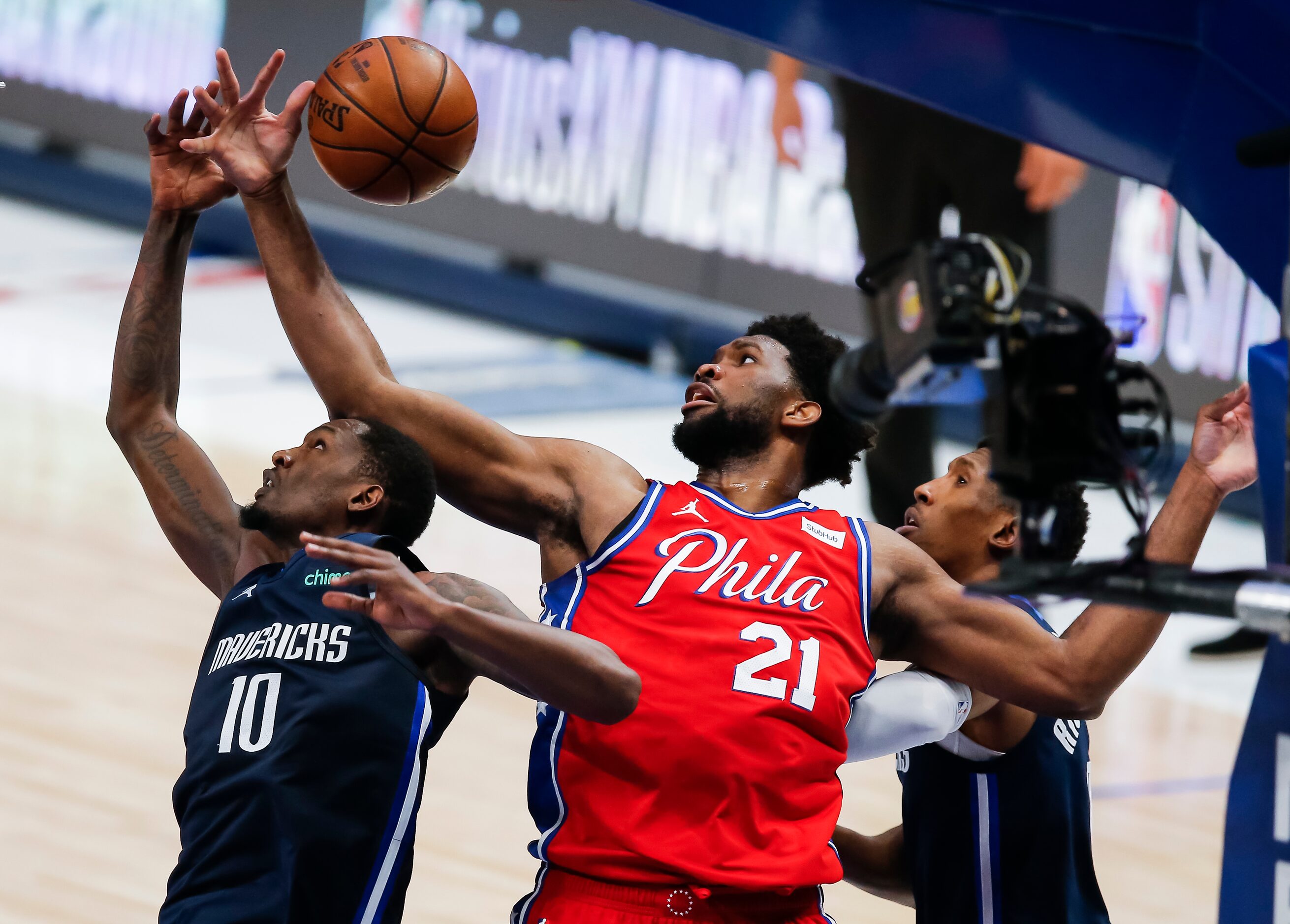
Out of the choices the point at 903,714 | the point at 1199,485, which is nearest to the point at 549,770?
the point at 903,714

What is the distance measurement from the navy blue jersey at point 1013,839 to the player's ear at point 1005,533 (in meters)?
0.20

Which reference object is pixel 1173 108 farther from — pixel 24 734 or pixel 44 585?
pixel 44 585

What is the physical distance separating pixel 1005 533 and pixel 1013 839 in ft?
2.30

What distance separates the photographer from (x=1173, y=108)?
3.02 m

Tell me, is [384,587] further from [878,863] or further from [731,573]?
[878,863]

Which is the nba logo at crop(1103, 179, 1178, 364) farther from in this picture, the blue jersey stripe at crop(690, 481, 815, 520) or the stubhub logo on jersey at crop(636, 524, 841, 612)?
the stubhub logo on jersey at crop(636, 524, 841, 612)

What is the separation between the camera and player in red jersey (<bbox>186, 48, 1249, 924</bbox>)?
3.02 metres

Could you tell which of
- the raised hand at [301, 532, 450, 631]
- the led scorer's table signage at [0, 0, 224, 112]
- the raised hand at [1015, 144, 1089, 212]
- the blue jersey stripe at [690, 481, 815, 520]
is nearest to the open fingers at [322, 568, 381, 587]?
the raised hand at [301, 532, 450, 631]

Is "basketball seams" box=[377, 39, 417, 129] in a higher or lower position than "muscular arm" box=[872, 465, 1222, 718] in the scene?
higher

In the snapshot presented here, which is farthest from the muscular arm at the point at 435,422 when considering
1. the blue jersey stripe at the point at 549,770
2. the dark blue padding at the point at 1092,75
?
the dark blue padding at the point at 1092,75

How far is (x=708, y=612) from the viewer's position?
10.4 ft

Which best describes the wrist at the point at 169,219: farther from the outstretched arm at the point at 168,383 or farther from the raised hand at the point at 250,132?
the raised hand at the point at 250,132

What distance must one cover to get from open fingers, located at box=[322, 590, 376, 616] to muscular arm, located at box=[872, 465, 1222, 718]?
121 cm

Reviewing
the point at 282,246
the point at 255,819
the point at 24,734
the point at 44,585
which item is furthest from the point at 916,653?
the point at 44,585
